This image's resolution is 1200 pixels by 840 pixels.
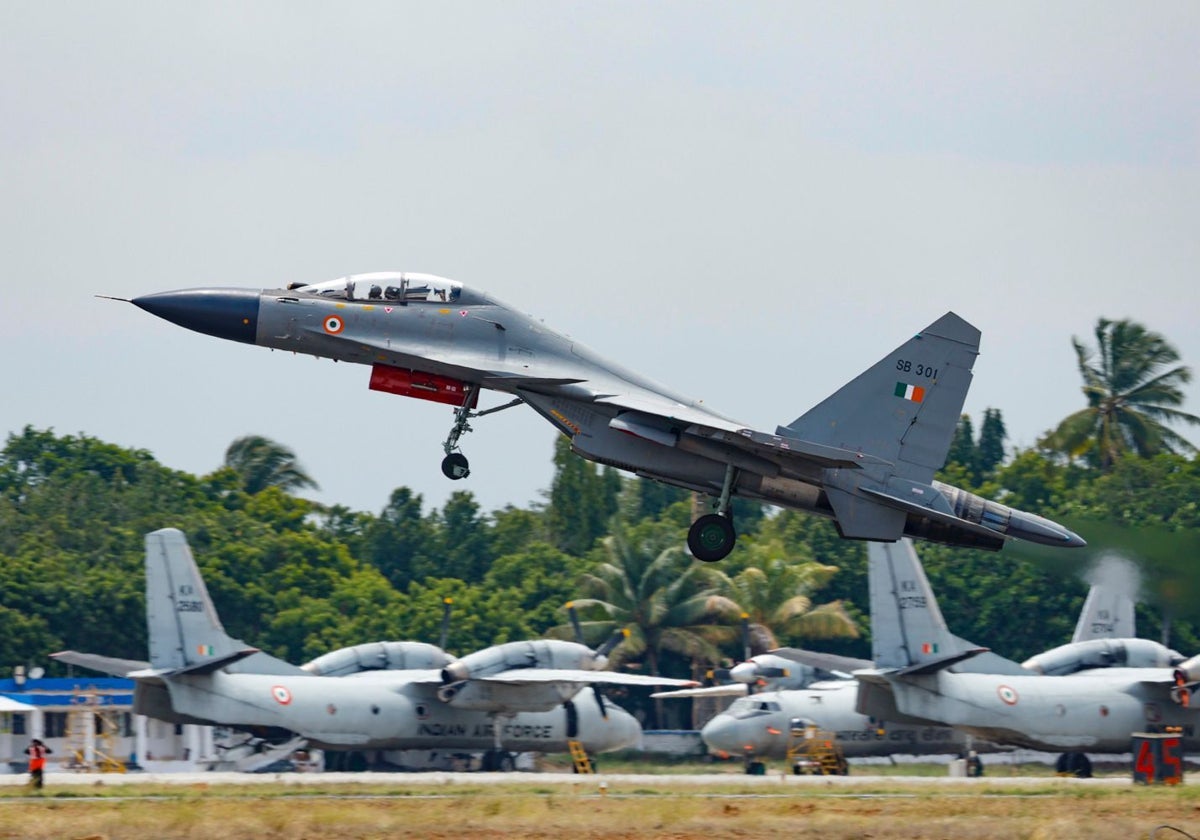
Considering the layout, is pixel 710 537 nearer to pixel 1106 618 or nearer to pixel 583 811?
pixel 583 811

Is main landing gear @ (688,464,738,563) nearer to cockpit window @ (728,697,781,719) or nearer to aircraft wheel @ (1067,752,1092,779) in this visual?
cockpit window @ (728,697,781,719)

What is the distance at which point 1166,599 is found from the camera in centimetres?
3478

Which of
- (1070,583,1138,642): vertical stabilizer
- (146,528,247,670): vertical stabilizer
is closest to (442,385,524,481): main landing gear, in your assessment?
(146,528,247,670): vertical stabilizer

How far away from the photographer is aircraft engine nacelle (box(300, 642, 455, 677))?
4381 cm

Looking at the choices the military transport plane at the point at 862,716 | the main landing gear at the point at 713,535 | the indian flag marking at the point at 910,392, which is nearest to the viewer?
the main landing gear at the point at 713,535

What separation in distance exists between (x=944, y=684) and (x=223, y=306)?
65.6ft

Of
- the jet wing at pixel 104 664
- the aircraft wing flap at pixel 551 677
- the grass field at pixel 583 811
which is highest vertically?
the jet wing at pixel 104 664

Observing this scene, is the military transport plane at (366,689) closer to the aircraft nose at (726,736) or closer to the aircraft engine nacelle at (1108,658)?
the aircraft nose at (726,736)

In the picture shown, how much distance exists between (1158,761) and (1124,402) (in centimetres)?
5274

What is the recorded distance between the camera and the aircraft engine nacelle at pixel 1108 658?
43.2m

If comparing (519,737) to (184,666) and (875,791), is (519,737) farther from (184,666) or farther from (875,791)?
(875,791)

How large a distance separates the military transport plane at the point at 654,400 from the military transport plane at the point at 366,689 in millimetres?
13605

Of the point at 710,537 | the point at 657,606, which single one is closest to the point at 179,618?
the point at 710,537

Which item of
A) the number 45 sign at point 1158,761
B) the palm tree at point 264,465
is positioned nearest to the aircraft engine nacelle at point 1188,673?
the number 45 sign at point 1158,761
